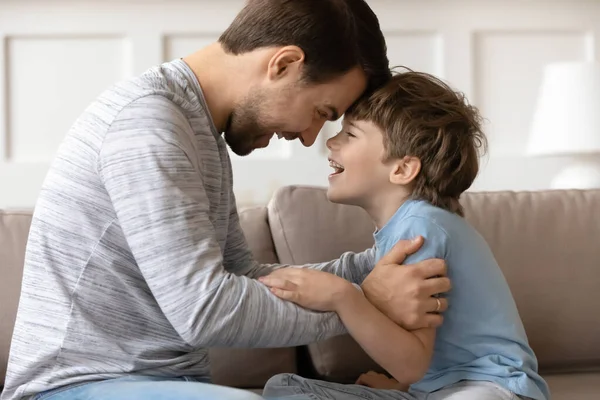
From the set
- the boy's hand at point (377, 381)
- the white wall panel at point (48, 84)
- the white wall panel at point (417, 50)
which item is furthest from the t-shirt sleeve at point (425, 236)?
the white wall panel at point (48, 84)

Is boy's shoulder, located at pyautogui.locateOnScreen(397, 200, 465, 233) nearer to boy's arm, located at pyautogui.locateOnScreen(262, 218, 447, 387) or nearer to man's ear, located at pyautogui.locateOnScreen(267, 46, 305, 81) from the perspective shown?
boy's arm, located at pyautogui.locateOnScreen(262, 218, 447, 387)

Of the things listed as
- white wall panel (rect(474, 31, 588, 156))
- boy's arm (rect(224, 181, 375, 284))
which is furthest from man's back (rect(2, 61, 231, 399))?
white wall panel (rect(474, 31, 588, 156))

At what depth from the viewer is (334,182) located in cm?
156

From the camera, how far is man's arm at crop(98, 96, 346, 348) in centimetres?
112

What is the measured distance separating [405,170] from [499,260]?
0.45 meters

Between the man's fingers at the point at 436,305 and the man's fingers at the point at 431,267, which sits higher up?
the man's fingers at the point at 431,267

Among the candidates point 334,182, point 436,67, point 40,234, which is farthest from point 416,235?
point 436,67

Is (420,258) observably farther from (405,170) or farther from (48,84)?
(48,84)

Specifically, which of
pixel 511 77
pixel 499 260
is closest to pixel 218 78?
pixel 499 260

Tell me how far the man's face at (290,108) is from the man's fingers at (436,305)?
14.9 inches

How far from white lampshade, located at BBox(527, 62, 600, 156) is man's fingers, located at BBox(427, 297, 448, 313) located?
1.39 m

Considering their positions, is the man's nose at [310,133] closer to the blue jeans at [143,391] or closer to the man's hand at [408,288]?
the man's hand at [408,288]

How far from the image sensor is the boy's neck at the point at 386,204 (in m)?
1.51

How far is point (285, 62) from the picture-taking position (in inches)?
52.1
